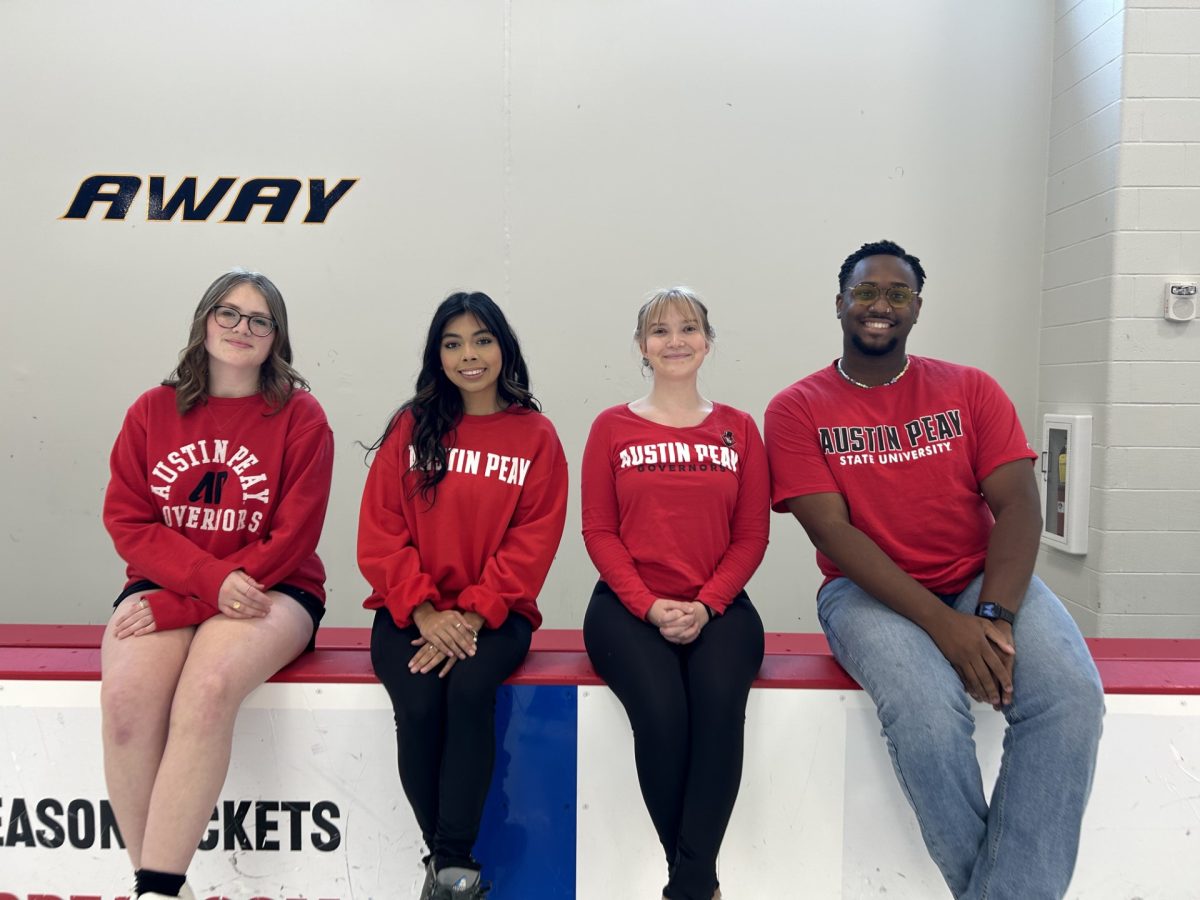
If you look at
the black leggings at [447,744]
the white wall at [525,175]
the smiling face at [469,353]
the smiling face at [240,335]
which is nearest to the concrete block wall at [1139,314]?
the white wall at [525,175]

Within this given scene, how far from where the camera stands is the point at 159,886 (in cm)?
145

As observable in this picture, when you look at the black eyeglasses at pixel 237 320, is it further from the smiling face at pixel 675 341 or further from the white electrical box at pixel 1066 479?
the white electrical box at pixel 1066 479

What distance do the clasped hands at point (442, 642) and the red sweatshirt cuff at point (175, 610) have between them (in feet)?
1.48

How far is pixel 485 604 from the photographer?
5.56 feet

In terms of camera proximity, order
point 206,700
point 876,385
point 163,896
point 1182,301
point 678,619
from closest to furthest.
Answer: point 163,896 < point 206,700 < point 678,619 < point 876,385 < point 1182,301

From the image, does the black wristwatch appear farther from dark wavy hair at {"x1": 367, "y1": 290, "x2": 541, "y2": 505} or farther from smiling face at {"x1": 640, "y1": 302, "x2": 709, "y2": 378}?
dark wavy hair at {"x1": 367, "y1": 290, "x2": 541, "y2": 505}

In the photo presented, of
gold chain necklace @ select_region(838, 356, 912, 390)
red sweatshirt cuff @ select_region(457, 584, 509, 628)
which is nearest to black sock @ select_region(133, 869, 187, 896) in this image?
red sweatshirt cuff @ select_region(457, 584, 509, 628)

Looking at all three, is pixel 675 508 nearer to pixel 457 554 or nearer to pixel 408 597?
pixel 457 554

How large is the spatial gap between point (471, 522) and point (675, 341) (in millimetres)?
611

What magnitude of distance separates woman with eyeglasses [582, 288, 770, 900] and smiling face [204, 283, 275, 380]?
0.78 metres

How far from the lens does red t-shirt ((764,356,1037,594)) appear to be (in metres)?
1.76

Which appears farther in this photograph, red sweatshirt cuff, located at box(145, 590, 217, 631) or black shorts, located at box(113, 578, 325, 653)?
black shorts, located at box(113, 578, 325, 653)

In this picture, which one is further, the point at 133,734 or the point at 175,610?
the point at 175,610

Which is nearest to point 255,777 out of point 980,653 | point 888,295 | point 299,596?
point 299,596
